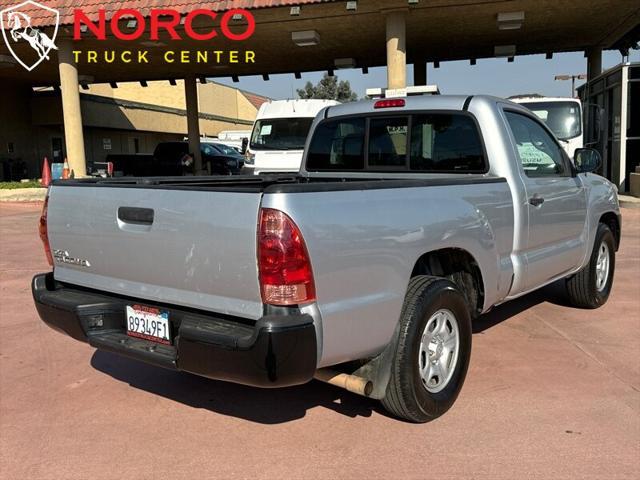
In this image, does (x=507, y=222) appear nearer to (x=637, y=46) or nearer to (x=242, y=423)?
(x=242, y=423)

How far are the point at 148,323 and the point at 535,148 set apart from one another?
3.31 metres

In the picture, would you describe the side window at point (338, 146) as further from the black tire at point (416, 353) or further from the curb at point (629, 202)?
the curb at point (629, 202)

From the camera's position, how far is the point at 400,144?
4.78 metres

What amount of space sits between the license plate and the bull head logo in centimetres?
1430

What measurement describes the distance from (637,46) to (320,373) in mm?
21065

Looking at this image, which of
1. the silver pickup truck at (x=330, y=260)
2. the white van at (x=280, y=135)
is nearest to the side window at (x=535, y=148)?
the silver pickup truck at (x=330, y=260)

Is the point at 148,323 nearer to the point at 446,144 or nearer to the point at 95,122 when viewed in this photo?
the point at 446,144

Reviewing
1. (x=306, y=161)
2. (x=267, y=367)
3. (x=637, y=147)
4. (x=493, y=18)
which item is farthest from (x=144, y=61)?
(x=267, y=367)

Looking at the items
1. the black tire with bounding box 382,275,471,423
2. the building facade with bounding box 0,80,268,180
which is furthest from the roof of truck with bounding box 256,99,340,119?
the building facade with bounding box 0,80,268,180

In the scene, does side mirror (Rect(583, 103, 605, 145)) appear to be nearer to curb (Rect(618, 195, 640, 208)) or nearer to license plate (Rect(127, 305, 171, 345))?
curb (Rect(618, 195, 640, 208))

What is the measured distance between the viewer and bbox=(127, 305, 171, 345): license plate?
3.15 meters

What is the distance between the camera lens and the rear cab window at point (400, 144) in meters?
4.43

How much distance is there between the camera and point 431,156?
15.1 feet

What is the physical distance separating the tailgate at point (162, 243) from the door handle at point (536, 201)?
2460 mm
